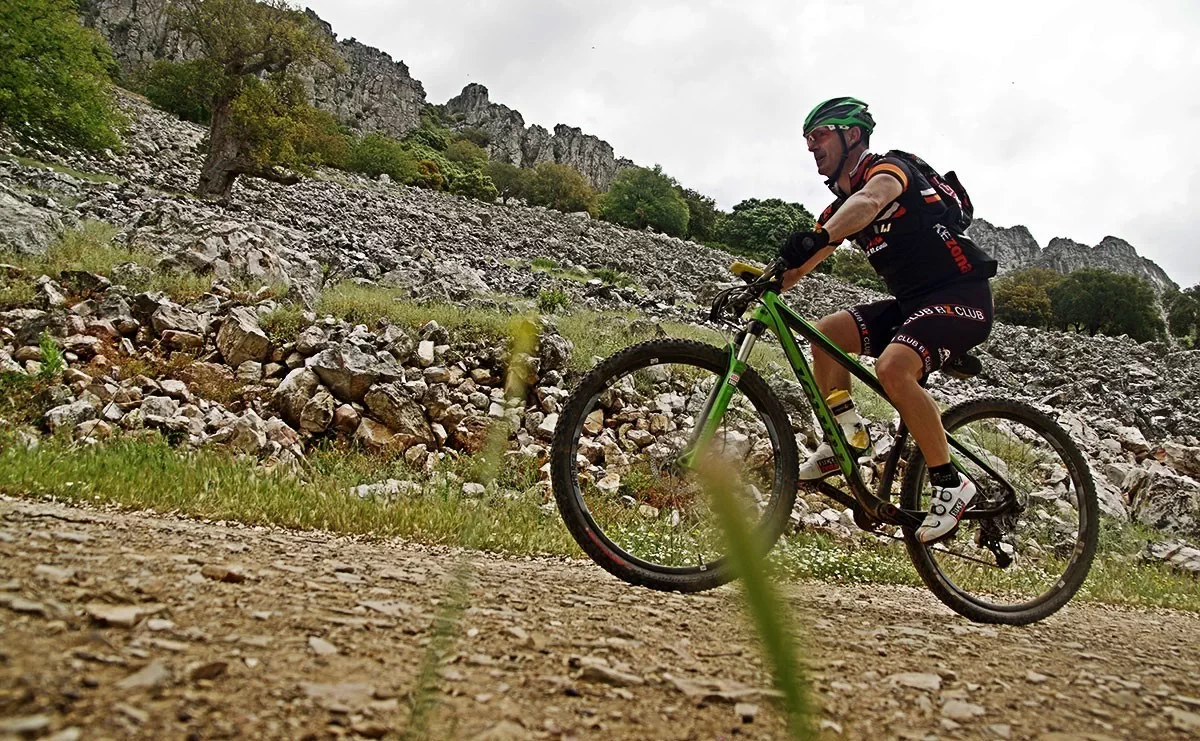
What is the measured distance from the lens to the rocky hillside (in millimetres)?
5984

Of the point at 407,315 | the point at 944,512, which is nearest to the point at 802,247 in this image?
the point at 944,512

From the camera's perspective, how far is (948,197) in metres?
3.57

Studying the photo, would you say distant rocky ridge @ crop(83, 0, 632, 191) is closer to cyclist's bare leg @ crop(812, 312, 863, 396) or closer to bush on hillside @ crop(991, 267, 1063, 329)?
bush on hillside @ crop(991, 267, 1063, 329)

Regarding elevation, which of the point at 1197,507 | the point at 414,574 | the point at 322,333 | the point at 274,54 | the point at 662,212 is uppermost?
the point at 662,212

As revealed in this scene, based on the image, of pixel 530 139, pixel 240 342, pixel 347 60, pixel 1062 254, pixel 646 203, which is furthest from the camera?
pixel 530 139

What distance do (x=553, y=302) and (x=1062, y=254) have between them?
347 feet

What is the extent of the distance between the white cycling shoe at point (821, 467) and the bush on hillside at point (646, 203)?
51.2 meters

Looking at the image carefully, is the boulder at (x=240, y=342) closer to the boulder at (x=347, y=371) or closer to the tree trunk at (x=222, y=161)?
the boulder at (x=347, y=371)

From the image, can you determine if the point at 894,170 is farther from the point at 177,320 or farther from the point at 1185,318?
the point at 1185,318

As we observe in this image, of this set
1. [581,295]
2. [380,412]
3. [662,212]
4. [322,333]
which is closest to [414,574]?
[380,412]

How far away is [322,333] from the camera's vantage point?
7.43 metres

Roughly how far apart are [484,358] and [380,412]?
75.7 inches

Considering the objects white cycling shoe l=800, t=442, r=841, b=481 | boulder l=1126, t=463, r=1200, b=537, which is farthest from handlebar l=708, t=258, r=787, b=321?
boulder l=1126, t=463, r=1200, b=537

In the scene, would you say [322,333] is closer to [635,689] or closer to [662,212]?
[635,689]
